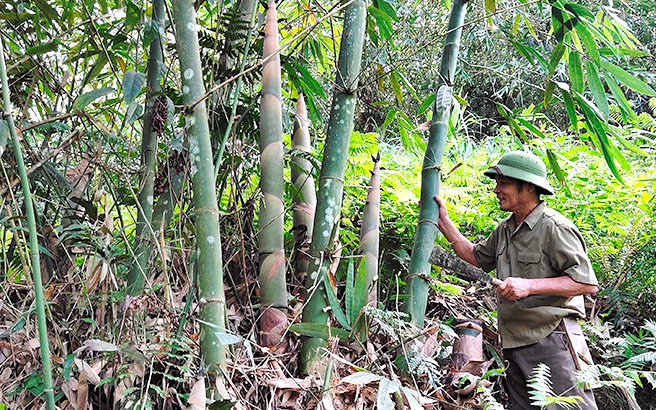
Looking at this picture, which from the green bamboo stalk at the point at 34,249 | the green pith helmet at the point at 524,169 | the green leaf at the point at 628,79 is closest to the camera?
the green bamboo stalk at the point at 34,249

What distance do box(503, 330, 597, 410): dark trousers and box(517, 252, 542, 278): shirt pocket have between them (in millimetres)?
234

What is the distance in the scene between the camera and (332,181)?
6.27ft

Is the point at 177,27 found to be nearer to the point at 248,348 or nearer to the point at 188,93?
the point at 188,93

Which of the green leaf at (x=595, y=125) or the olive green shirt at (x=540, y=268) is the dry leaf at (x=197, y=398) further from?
the green leaf at (x=595, y=125)

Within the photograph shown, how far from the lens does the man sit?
2.09 metres

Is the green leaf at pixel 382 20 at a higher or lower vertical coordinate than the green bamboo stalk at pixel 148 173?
higher

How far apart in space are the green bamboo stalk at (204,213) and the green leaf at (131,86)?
11 centimetres

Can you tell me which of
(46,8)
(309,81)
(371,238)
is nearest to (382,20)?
(309,81)

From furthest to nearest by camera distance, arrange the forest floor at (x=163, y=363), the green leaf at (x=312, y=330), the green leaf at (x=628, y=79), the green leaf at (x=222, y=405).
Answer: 1. the green leaf at (x=628, y=79)
2. the green leaf at (x=312, y=330)
3. the forest floor at (x=163, y=363)
4. the green leaf at (x=222, y=405)

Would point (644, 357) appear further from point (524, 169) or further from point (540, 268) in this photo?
point (524, 169)

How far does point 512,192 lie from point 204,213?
1396mm

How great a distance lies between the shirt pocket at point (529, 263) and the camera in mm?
2221

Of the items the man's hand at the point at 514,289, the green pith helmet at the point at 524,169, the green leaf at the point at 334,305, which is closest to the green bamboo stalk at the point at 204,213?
the green leaf at the point at 334,305

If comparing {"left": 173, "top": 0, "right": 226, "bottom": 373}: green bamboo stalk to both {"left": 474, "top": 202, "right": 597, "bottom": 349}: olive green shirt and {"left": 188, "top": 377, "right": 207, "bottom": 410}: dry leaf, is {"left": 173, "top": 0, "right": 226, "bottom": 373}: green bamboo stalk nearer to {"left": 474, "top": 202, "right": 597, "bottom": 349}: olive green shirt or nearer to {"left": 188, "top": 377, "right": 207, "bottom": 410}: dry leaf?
{"left": 188, "top": 377, "right": 207, "bottom": 410}: dry leaf
